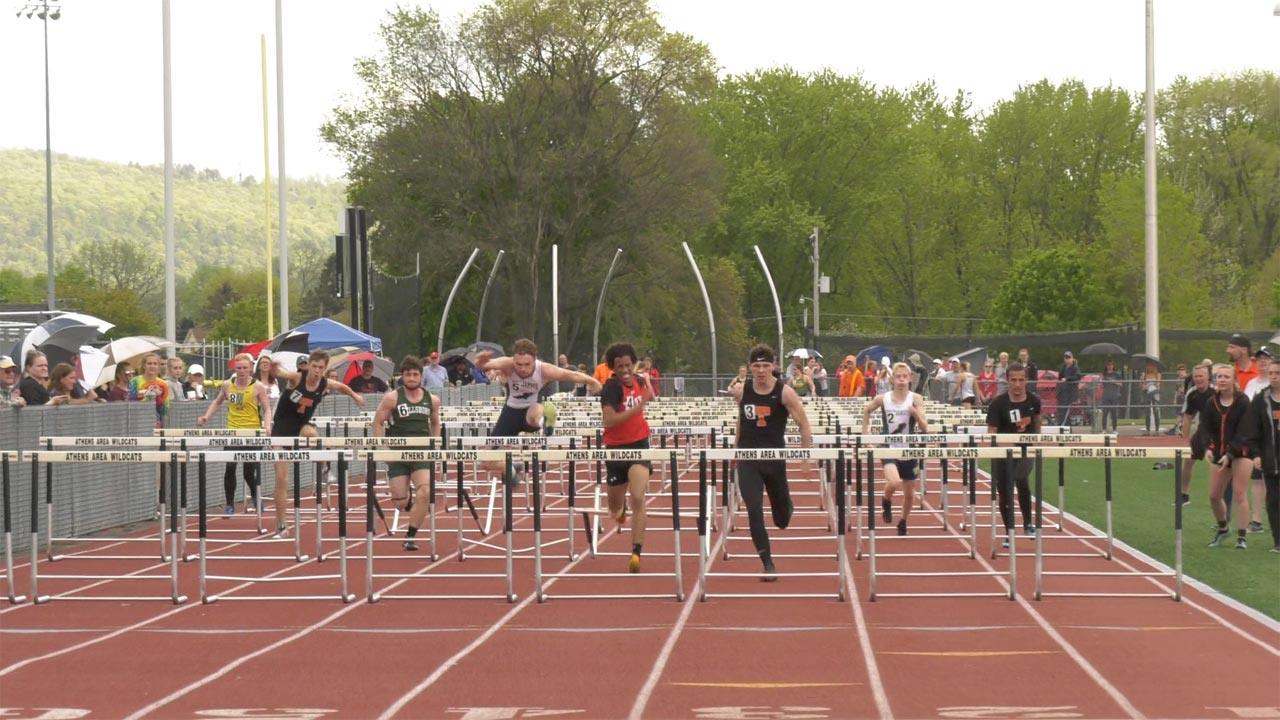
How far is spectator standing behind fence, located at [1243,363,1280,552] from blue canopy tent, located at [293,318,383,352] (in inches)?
818

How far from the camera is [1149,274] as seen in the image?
3747cm

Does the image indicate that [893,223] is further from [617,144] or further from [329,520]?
[329,520]

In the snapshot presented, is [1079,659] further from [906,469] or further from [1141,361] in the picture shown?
[1141,361]

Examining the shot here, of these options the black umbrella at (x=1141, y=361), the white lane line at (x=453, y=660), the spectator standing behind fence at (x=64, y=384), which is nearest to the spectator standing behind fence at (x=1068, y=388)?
the black umbrella at (x=1141, y=361)

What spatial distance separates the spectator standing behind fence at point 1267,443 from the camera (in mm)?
15727

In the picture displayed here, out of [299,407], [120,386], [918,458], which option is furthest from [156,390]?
[918,458]

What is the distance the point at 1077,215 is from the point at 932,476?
6283cm

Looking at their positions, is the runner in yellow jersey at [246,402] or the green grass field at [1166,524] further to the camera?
the runner in yellow jersey at [246,402]

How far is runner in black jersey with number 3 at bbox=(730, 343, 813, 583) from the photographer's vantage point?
13781 mm

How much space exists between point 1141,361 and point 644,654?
103ft

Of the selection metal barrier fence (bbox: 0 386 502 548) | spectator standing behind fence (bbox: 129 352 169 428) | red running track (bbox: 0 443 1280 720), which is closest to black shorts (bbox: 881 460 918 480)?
red running track (bbox: 0 443 1280 720)

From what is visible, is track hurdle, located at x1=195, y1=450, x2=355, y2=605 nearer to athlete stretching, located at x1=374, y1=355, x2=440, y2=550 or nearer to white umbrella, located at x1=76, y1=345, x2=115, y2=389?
athlete stretching, located at x1=374, y1=355, x2=440, y2=550

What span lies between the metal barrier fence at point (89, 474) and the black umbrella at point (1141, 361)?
74.1 feet

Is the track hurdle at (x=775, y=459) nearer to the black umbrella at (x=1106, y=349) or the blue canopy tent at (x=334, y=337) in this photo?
the blue canopy tent at (x=334, y=337)
